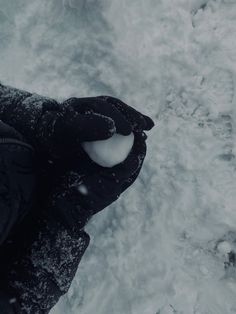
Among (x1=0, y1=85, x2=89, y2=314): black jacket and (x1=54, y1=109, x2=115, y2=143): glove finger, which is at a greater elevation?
(x1=54, y1=109, x2=115, y2=143): glove finger

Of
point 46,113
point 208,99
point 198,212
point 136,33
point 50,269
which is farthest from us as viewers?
point 136,33

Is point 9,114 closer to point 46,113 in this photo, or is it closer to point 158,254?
point 46,113

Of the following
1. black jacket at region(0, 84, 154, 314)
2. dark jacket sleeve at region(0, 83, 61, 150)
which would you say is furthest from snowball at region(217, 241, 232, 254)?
dark jacket sleeve at region(0, 83, 61, 150)

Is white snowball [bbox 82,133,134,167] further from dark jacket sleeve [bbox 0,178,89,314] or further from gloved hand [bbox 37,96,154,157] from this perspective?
dark jacket sleeve [bbox 0,178,89,314]

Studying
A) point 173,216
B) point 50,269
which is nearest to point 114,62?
point 173,216

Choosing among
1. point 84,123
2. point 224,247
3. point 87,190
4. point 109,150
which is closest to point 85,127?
point 84,123

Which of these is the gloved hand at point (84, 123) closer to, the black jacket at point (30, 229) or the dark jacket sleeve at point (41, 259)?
the black jacket at point (30, 229)
